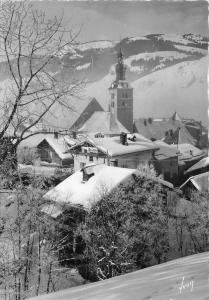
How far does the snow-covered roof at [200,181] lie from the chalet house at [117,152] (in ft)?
1.75

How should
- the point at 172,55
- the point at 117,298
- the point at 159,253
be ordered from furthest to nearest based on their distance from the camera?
the point at 159,253 → the point at 172,55 → the point at 117,298

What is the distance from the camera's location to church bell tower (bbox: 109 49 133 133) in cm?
374

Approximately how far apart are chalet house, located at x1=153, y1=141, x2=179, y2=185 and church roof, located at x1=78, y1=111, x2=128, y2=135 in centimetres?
45

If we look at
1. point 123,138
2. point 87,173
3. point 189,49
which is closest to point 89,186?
point 87,173

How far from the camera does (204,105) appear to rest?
3.91 metres

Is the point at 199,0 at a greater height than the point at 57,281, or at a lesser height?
greater

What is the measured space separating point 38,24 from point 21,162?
124 centimetres

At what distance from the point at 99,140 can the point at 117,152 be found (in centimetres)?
23

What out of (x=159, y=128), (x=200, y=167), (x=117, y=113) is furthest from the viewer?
(x=200, y=167)

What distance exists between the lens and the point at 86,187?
437 centimetres

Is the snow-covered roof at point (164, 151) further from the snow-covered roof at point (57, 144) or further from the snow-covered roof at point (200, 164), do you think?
the snow-covered roof at point (57, 144)

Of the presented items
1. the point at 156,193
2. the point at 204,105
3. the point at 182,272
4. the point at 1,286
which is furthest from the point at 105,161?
the point at 182,272

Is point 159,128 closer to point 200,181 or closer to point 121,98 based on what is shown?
point 121,98

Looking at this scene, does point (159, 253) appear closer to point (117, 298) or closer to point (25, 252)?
point (25, 252)
